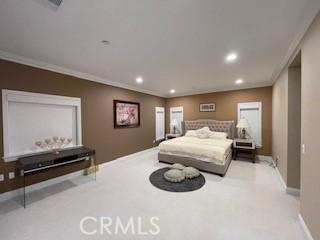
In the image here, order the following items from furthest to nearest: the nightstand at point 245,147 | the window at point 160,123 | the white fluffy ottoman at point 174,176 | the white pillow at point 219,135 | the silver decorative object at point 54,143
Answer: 1. the window at point 160,123
2. the white pillow at point 219,135
3. the nightstand at point 245,147
4. the white fluffy ottoman at point 174,176
5. the silver decorative object at point 54,143

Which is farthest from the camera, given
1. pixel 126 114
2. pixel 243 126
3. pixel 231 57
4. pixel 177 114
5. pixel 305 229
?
pixel 177 114

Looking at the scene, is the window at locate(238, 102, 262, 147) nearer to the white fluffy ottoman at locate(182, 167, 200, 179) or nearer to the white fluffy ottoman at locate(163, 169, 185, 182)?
the white fluffy ottoman at locate(182, 167, 200, 179)

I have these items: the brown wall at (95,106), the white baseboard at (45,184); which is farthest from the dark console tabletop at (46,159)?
the white baseboard at (45,184)

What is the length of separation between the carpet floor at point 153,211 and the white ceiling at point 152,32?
269cm

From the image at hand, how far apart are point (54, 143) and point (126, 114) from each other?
236cm

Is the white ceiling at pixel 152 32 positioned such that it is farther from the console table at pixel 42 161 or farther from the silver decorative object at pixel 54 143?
the console table at pixel 42 161

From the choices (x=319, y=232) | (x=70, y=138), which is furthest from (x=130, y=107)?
(x=319, y=232)

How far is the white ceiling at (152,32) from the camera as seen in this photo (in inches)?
61.5

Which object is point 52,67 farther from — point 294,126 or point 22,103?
point 294,126

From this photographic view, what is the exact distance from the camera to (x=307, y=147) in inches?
72.6

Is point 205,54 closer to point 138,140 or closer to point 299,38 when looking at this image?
point 299,38

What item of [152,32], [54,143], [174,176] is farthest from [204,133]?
[54,143]

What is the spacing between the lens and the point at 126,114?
5219 millimetres

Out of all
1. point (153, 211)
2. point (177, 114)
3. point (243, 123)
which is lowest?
point (153, 211)
